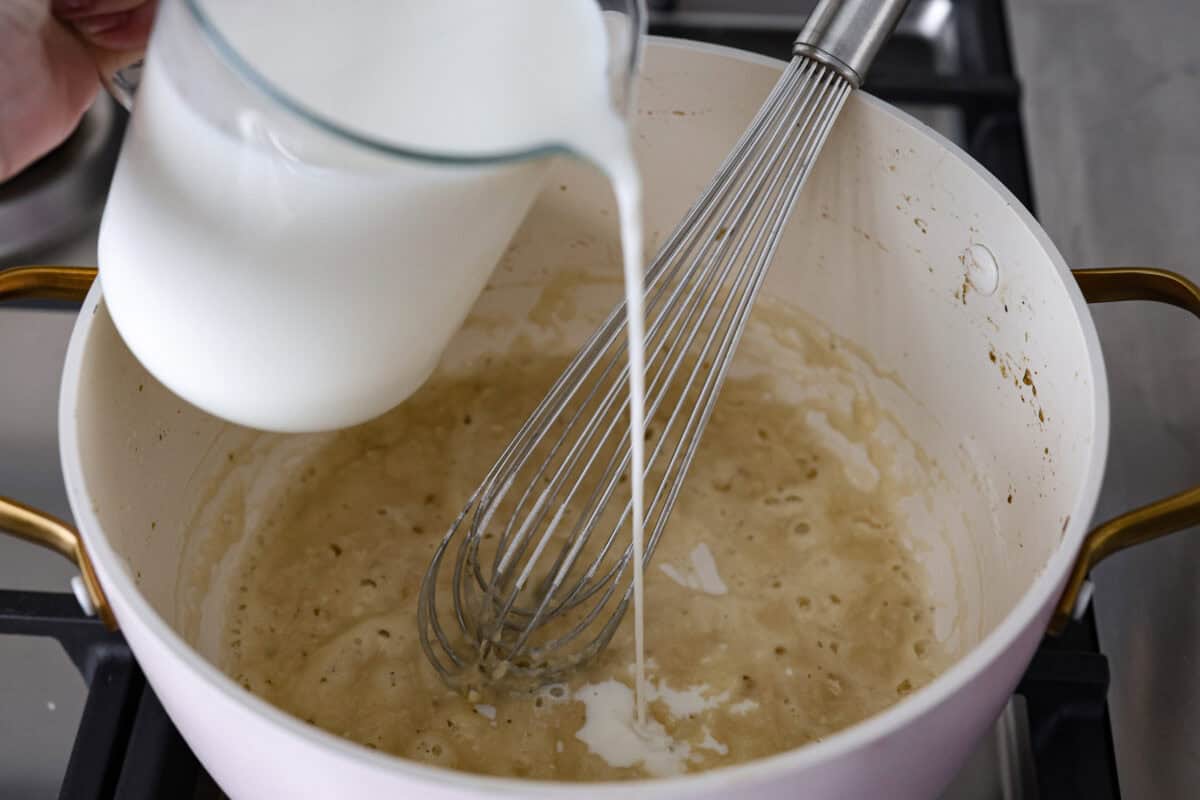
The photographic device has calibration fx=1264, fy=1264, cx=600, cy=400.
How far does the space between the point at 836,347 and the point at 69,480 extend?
1.52 feet

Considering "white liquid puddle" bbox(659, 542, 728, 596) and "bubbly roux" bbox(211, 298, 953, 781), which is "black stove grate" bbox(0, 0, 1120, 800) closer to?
"bubbly roux" bbox(211, 298, 953, 781)

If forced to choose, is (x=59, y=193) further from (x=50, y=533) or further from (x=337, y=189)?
(x=337, y=189)

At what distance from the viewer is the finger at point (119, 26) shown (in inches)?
28.7

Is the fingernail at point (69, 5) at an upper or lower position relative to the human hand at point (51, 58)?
upper

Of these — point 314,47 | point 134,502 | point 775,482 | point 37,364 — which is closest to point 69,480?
point 134,502

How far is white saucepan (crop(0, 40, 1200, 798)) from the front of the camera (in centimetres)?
44

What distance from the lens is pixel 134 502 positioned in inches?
24.4

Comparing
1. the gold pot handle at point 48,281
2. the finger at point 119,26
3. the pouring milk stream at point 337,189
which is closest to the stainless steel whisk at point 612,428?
the pouring milk stream at point 337,189

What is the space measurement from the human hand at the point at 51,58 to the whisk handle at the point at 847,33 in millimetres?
378

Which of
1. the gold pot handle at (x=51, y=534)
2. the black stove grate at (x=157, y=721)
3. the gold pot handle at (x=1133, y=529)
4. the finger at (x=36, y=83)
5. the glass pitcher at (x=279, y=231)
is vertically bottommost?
the black stove grate at (x=157, y=721)

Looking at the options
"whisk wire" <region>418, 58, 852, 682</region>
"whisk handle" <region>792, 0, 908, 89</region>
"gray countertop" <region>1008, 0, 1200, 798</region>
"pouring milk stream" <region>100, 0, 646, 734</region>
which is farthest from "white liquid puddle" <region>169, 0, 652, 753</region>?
"gray countertop" <region>1008, 0, 1200, 798</region>

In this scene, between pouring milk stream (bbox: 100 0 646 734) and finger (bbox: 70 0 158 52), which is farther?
finger (bbox: 70 0 158 52)

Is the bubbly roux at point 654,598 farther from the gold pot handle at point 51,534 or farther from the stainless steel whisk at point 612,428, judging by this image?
the gold pot handle at point 51,534

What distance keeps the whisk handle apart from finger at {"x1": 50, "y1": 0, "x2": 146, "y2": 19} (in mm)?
387
